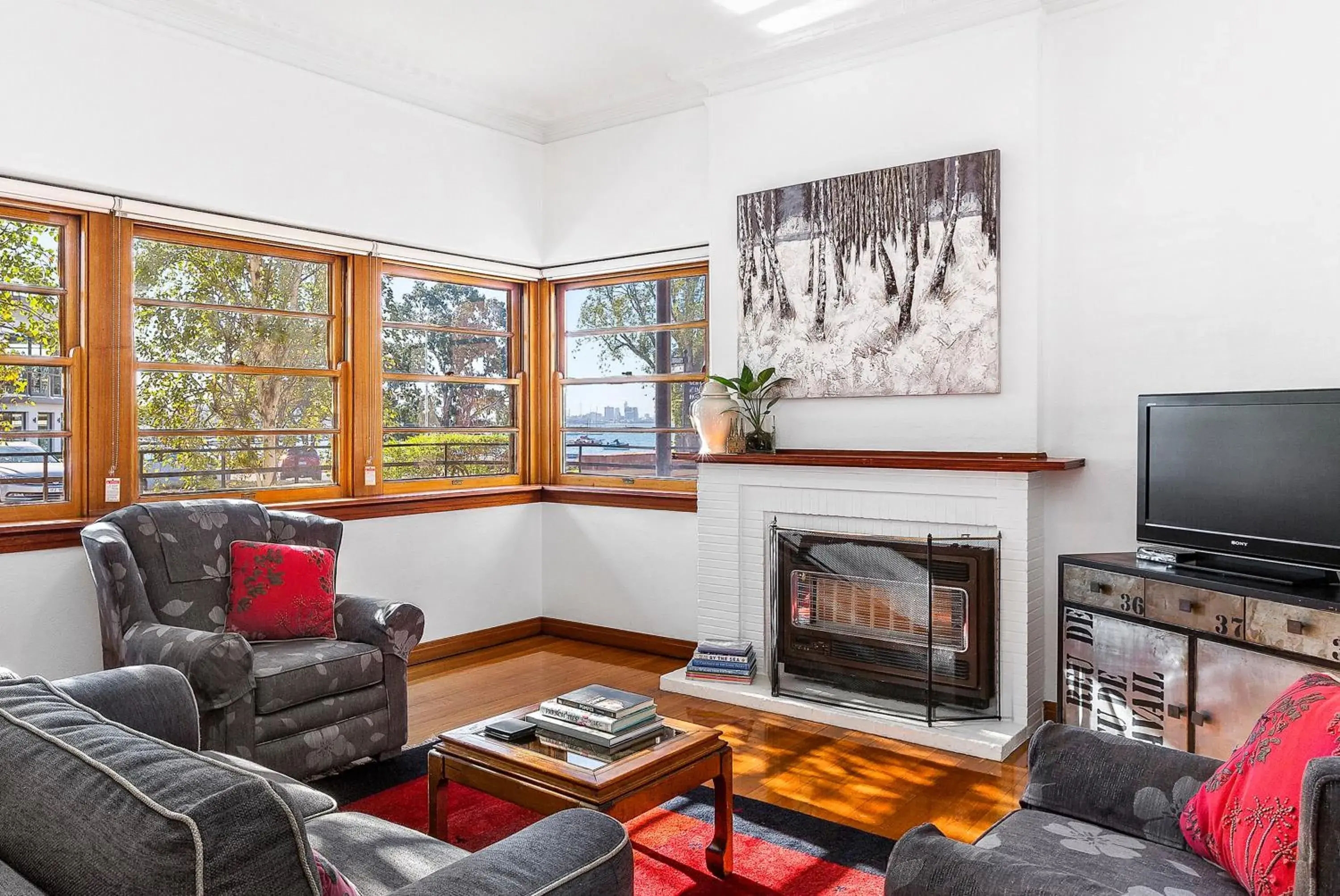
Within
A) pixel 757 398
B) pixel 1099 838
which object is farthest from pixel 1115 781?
pixel 757 398

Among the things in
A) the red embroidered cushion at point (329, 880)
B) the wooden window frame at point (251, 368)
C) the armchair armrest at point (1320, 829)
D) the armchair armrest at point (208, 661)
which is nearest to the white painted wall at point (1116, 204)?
the wooden window frame at point (251, 368)

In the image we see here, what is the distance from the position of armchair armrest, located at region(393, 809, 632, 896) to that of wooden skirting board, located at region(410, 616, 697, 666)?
3.45 m

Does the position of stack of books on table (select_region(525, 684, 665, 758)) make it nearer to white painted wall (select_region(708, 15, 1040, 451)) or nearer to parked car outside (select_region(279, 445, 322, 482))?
white painted wall (select_region(708, 15, 1040, 451))

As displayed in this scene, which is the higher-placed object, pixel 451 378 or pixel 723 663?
pixel 451 378

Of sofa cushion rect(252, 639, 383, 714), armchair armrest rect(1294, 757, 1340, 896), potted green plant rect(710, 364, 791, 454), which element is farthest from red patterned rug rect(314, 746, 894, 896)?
potted green plant rect(710, 364, 791, 454)

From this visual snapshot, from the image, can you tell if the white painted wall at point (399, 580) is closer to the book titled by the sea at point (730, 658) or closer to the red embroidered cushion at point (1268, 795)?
the book titled by the sea at point (730, 658)

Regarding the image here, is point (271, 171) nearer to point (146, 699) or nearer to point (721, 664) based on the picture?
point (146, 699)

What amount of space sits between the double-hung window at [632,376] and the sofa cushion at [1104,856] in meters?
3.27

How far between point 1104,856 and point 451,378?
13.5ft

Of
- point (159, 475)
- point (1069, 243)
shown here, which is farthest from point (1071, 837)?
point (159, 475)

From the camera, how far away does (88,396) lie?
3633 mm

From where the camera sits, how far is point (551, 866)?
4.26 ft

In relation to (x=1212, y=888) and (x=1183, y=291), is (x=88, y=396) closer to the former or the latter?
(x=1212, y=888)

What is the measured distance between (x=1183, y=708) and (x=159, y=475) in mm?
3988
